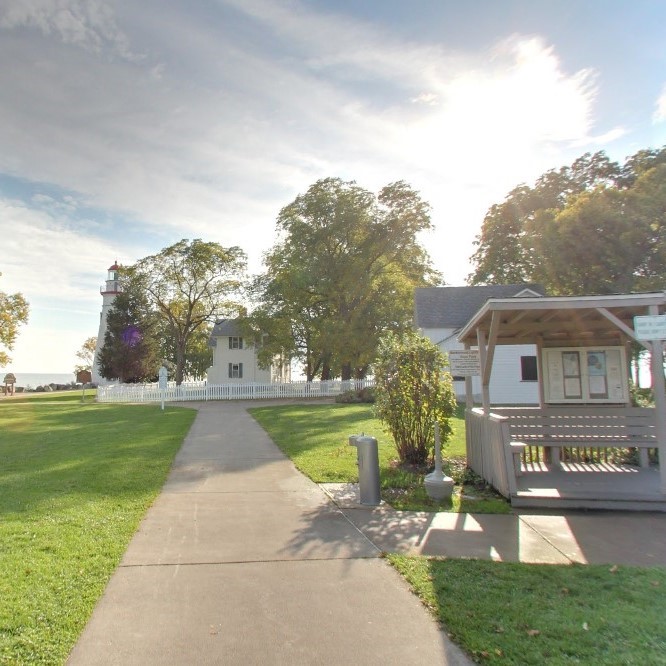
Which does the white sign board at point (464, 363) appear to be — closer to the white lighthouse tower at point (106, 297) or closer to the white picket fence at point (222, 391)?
the white picket fence at point (222, 391)

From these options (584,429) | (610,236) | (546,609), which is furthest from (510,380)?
(546,609)

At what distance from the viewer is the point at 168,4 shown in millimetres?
7699

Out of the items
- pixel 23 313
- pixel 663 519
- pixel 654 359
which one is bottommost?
pixel 663 519

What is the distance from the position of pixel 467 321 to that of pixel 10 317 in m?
33.9

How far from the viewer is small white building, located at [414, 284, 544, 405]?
1000 inches

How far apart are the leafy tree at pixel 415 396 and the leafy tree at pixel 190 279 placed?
111ft

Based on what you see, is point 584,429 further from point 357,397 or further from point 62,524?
point 357,397

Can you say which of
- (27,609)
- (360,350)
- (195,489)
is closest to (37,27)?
(195,489)

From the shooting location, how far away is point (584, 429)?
7988mm

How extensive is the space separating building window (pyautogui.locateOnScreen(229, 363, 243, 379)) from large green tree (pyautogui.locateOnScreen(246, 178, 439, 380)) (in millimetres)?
15213

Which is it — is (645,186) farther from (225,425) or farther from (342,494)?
(342,494)

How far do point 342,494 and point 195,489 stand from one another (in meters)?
2.23

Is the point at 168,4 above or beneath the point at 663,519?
above

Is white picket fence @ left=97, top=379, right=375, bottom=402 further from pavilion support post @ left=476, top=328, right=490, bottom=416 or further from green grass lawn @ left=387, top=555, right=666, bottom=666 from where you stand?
green grass lawn @ left=387, top=555, right=666, bottom=666
